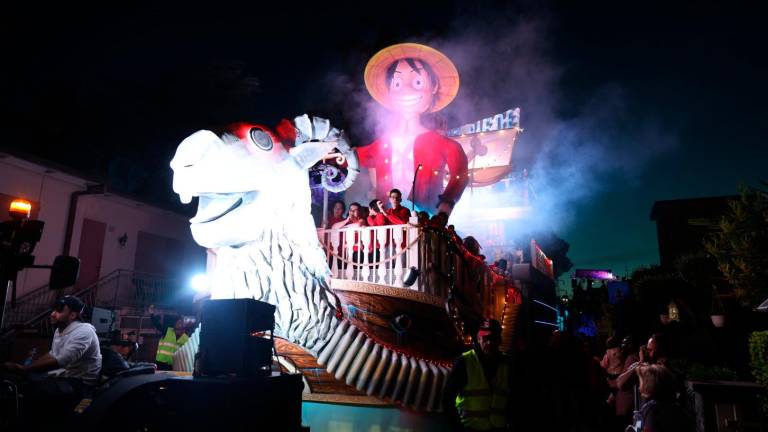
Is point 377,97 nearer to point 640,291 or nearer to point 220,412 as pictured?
point 220,412

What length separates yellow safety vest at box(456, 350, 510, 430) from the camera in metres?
4.14

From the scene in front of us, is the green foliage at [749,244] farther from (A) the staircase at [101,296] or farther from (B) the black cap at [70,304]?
(A) the staircase at [101,296]

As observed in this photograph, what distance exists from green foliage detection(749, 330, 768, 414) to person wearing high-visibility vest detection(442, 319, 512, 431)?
3.22 meters

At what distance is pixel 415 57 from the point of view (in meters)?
11.0

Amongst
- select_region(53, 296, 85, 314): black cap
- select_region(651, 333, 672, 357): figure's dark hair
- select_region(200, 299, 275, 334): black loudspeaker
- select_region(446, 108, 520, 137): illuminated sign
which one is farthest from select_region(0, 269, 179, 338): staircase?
select_region(651, 333, 672, 357): figure's dark hair

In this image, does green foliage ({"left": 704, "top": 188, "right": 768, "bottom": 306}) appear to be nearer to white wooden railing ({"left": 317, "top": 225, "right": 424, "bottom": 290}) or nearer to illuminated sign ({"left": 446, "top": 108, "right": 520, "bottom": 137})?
white wooden railing ({"left": 317, "top": 225, "right": 424, "bottom": 290})

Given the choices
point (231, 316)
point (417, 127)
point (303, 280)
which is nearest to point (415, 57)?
point (417, 127)

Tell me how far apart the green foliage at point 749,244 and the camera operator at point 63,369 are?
10.8 metres

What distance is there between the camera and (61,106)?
18.7 metres

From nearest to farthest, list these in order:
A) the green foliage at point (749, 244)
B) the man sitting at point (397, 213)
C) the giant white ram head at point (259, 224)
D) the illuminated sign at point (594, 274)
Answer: the giant white ram head at point (259, 224)
the man sitting at point (397, 213)
the green foliage at point (749, 244)
the illuminated sign at point (594, 274)

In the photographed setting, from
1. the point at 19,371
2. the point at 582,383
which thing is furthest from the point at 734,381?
the point at 19,371

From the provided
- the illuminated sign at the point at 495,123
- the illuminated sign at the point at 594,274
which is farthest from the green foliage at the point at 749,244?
the illuminated sign at the point at 594,274

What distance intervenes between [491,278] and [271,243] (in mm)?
7035

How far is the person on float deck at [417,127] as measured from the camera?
1102 cm
